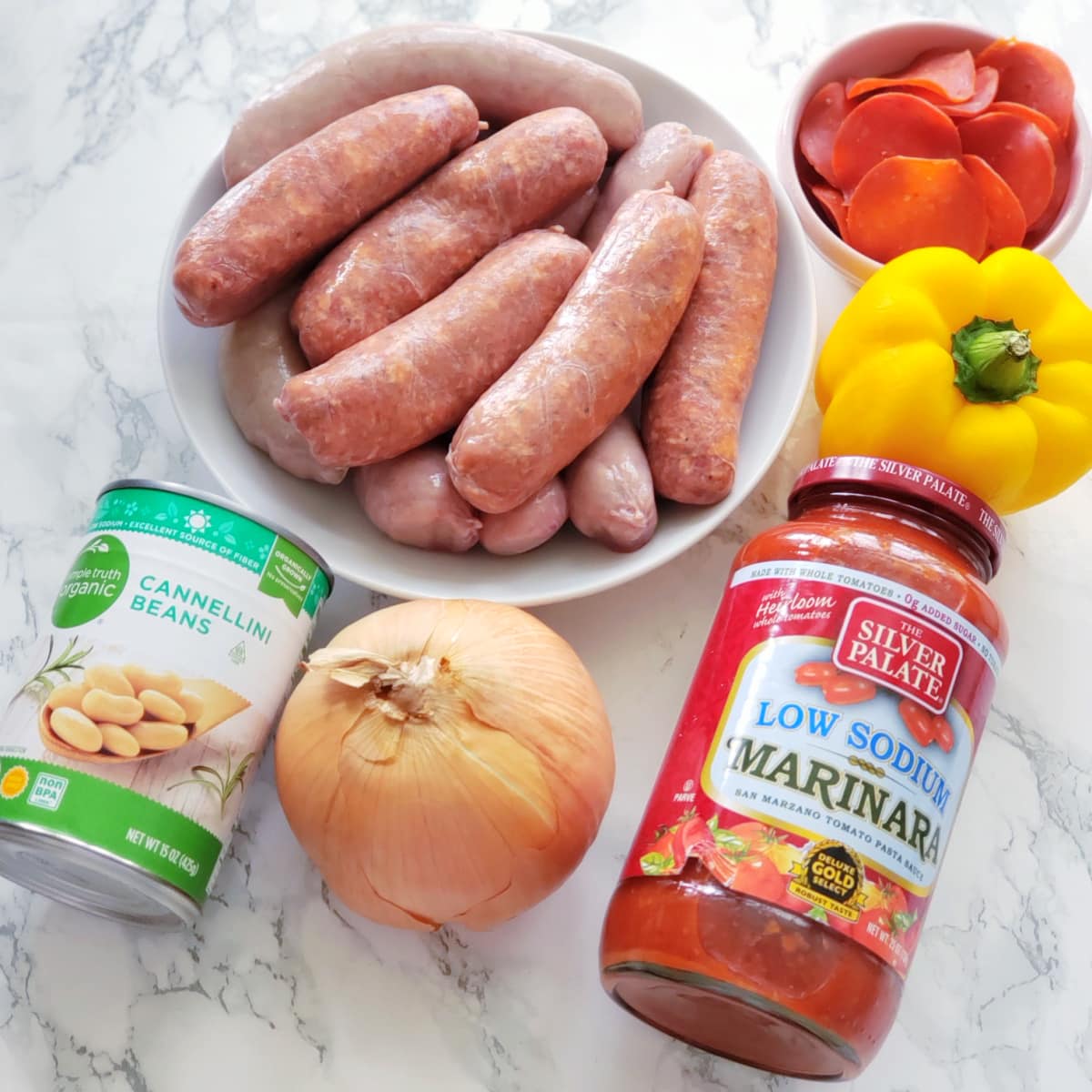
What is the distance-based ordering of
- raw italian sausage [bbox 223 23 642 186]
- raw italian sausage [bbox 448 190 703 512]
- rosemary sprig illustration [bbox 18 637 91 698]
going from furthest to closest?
raw italian sausage [bbox 223 23 642 186]
raw italian sausage [bbox 448 190 703 512]
rosemary sprig illustration [bbox 18 637 91 698]

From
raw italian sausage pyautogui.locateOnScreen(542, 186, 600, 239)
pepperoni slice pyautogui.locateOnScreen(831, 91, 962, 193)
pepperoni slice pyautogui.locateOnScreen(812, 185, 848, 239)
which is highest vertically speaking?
pepperoni slice pyautogui.locateOnScreen(831, 91, 962, 193)

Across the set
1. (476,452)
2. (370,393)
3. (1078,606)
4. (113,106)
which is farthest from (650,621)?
(113,106)

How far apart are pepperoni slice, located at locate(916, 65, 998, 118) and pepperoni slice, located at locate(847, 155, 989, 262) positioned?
0.34 feet

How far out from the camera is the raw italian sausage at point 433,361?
1156 mm

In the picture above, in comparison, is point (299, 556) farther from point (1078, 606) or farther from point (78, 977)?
point (1078, 606)

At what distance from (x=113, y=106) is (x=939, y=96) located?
42.9 inches

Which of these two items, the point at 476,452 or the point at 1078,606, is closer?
the point at 476,452

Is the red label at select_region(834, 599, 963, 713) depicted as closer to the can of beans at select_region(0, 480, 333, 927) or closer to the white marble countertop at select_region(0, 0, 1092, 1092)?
the white marble countertop at select_region(0, 0, 1092, 1092)

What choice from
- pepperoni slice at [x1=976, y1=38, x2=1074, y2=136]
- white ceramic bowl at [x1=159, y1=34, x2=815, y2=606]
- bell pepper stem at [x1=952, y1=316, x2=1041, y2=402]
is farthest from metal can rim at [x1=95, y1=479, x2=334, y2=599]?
pepperoni slice at [x1=976, y1=38, x2=1074, y2=136]

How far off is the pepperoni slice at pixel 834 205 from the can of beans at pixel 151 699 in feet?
2.63

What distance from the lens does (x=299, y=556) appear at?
1.10 metres

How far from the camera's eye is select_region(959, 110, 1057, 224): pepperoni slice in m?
1.39

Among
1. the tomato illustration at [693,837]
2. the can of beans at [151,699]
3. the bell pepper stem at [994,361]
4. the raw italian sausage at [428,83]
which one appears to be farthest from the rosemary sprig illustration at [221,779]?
the bell pepper stem at [994,361]

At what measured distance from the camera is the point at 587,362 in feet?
3.86
